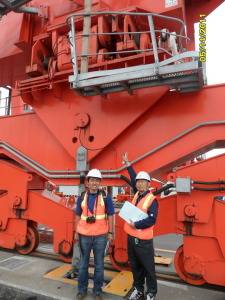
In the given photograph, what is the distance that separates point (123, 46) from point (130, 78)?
77cm

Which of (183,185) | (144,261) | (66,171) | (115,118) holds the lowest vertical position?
(144,261)

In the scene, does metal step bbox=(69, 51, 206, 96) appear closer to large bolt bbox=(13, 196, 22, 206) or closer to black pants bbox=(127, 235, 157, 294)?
black pants bbox=(127, 235, 157, 294)

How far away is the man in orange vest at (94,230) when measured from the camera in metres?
3.65

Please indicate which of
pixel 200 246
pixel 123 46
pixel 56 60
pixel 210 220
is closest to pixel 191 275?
pixel 200 246

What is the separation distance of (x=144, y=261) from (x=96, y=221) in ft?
2.45

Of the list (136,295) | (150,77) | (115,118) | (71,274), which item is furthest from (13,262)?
(150,77)

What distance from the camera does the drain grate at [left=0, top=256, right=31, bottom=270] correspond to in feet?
15.7

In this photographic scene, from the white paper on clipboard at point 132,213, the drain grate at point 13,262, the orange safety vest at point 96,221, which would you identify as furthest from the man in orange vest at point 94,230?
the drain grate at point 13,262

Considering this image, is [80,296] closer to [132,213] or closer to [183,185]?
[132,213]

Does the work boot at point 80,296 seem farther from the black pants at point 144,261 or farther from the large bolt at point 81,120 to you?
the large bolt at point 81,120

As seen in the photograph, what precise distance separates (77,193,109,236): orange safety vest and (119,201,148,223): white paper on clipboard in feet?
1.02

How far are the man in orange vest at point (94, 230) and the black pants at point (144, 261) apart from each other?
38cm

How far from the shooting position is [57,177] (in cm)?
500

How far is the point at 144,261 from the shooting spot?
135 inches
